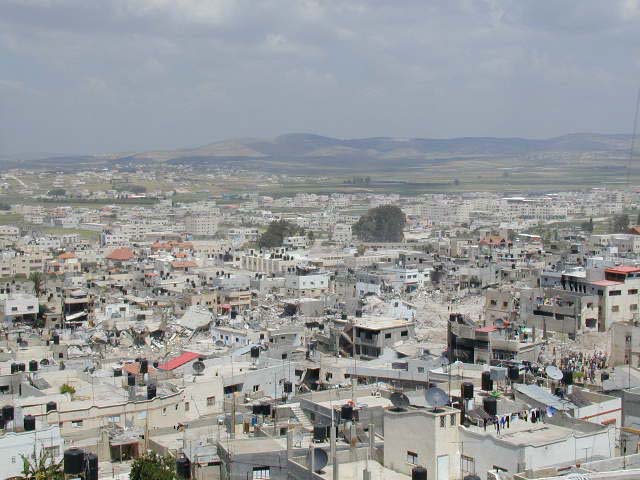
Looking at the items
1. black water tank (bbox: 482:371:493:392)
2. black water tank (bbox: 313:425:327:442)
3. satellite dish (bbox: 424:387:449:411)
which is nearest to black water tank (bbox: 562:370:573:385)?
black water tank (bbox: 482:371:493:392)

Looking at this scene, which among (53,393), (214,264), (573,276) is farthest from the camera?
(214,264)

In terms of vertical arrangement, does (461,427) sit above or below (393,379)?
above

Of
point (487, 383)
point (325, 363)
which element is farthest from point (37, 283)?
point (487, 383)

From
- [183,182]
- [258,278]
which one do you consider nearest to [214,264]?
[258,278]

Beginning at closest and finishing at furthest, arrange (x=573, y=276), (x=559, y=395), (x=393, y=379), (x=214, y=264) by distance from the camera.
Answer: (x=559, y=395) → (x=393, y=379) → (x=573, y=276) → (x=214, y=264)

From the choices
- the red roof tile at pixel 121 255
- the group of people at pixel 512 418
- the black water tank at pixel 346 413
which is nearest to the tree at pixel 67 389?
the black water tank at pixel 346 413

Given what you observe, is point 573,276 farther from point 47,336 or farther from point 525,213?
point 525,213

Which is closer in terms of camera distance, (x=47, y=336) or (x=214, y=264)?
(x=47, y=336)
